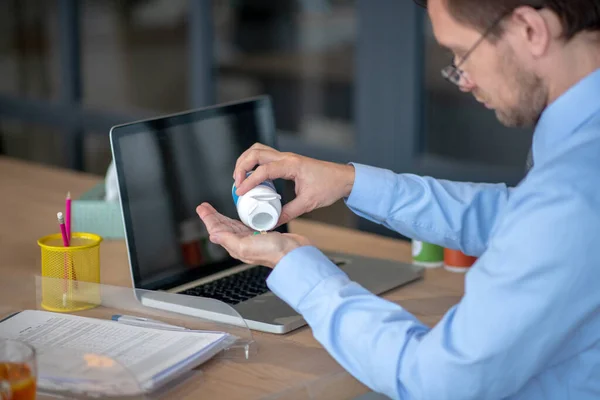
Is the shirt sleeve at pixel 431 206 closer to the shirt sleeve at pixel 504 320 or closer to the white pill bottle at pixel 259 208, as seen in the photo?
the white pill bottle at pixel 259 208

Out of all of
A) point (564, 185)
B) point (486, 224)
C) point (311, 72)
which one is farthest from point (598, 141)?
point (311, 72)

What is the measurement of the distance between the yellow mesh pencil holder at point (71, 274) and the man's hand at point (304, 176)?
339 millimetres

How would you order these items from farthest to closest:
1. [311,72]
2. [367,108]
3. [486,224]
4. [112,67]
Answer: [112,67]
[311,72]
[367,108]
[486,224]

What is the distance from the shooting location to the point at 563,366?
128 centimetres

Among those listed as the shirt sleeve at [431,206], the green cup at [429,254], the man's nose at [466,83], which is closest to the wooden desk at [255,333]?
the green cup at [429,254]

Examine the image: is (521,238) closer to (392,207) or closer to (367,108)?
(392,207)

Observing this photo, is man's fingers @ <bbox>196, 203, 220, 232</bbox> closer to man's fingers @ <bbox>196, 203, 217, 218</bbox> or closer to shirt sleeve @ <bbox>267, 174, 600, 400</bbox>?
man's fingers @ <bbox>196, 203, 217, 218</bbox>

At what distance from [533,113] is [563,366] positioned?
1.14ft

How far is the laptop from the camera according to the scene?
1695 mm

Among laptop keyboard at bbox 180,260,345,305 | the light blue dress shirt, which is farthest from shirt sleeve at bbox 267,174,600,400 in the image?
laptop keyboard at bbox 180,260,345,305

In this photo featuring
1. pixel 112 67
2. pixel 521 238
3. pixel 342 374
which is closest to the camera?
pixel 521 238

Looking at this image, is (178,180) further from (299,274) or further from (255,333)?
(299,274)

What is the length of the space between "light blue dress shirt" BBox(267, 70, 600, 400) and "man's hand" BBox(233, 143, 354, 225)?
269 millimetres

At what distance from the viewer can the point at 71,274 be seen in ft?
5.55
